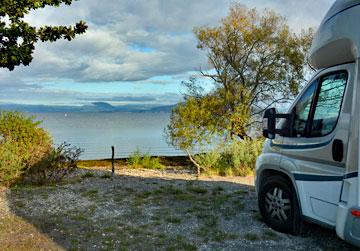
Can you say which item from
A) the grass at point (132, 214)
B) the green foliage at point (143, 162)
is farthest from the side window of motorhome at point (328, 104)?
the green foliage at point (143, 162)

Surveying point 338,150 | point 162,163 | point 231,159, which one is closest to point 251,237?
point 338,150

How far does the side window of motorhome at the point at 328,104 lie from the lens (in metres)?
5.10

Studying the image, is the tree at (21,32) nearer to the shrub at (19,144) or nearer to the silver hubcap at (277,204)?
the shrub at (19,144)

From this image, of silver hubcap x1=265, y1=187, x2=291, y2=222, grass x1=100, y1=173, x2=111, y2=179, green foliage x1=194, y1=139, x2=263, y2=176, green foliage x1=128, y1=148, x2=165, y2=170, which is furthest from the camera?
green foliage x1=128, y1=148, x2=165, y2=170

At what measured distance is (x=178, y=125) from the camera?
1392 centimetres

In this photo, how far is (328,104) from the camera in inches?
209

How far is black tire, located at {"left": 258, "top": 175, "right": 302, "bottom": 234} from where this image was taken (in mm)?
5867

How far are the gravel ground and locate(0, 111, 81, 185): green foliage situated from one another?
0.57 m

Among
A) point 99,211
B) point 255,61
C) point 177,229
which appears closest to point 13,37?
point 99,211

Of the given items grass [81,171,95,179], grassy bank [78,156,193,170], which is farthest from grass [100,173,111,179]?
grassy bank [78,156,193,170]

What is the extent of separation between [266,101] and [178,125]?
753 cm

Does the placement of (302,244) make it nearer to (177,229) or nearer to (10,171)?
(177,229)

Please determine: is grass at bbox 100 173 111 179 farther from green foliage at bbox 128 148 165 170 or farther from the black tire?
the black tire

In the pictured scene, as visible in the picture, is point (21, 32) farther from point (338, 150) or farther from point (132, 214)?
point (338, 150)
